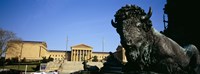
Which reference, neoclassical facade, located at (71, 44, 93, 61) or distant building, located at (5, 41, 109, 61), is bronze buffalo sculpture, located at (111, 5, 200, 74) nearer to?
distant building, located at (5, 41, 109, 61)

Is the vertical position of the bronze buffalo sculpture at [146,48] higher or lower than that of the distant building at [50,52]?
lower

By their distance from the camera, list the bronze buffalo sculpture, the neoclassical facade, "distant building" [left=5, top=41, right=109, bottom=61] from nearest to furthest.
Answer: the bronze buffalo sculpture → "distant building" [left=5, top=41, right=109, bottom=61] → the neoclassical facade

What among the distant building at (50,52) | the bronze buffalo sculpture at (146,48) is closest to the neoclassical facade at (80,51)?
the distant building at (50,52)

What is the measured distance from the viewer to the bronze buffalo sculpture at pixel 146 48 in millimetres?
2732

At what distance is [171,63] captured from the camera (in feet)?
9.04

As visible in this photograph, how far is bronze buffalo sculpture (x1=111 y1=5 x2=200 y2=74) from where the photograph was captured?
2.73m

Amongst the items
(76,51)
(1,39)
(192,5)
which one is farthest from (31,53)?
(192,5)

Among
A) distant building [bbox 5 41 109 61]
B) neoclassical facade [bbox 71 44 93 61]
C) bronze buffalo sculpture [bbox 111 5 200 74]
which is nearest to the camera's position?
bronze buffalo sculpture [bbox 111 5 200 74]

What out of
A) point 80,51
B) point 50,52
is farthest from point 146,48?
point 50,52

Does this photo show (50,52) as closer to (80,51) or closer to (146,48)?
(80,51)

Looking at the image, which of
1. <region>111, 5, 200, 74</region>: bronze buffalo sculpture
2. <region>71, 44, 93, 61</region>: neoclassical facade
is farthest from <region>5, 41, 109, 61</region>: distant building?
<region>111, 5, 200, 74</region>: bronze buffalo sculpture

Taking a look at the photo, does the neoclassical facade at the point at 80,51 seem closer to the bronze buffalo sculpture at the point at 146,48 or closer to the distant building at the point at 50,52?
the distant building at the point at 50,52

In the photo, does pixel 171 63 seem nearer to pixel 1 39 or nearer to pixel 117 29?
pixel 117 29

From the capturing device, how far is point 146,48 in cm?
278
